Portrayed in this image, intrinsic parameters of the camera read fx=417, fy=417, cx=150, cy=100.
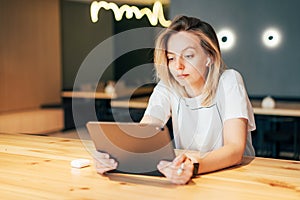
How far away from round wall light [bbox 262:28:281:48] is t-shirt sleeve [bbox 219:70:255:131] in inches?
155

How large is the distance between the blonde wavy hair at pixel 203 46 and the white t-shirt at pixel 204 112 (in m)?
0.03

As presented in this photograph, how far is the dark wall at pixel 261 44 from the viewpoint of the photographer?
5395 mm

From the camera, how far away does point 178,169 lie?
1.33m

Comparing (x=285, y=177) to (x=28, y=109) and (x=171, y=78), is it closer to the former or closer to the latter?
(x=171, y=78)

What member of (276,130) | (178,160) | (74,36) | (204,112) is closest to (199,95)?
(204,112)

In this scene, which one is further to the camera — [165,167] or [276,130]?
[276,130]

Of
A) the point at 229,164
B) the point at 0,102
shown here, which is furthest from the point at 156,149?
the point at 0,102

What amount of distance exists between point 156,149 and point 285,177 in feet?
1.41

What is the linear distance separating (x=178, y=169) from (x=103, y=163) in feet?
0.90

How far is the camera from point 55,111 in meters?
7.30

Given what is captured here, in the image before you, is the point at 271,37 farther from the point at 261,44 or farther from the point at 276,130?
the point at 276,130

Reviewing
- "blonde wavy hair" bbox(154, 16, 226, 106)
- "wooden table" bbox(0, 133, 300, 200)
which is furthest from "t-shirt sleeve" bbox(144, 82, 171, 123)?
"wooden table" bbox(0, 133, 300, 200)

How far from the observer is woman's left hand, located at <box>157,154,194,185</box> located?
1309 millimetres

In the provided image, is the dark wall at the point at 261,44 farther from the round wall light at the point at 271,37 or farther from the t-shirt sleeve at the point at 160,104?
the t-shirt sleeve at the point at 160,104
